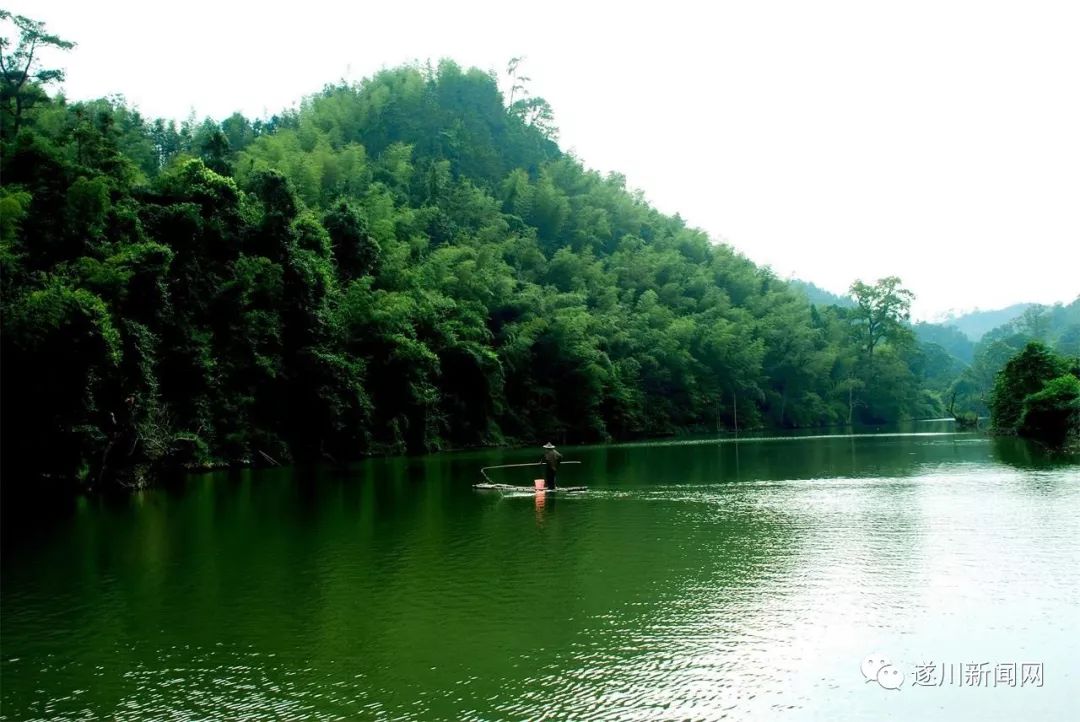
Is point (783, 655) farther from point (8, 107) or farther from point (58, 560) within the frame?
point (8, 107)

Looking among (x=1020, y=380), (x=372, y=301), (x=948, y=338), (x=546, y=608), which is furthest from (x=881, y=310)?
(x=948, y=338)

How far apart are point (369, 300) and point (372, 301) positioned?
0.22 metres

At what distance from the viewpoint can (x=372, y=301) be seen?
4225 centimetres

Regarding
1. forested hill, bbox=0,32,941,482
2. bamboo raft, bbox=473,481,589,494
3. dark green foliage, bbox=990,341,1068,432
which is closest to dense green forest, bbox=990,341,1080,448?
dark green foliage, bbox=990,341,1068,432

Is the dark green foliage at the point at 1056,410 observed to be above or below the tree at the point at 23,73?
below

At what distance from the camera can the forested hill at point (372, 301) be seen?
27.8m

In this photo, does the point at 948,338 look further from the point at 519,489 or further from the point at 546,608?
the point at 546,608

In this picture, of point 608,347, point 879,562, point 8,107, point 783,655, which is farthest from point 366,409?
point 783,655

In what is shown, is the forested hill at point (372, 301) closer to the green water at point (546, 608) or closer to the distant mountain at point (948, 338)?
the green water at point (546, 608)

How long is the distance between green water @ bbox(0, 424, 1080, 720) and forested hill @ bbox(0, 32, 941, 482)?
8.16m

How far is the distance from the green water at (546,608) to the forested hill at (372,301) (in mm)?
8157

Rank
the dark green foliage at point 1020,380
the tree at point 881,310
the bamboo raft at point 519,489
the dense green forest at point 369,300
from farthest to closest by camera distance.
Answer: the tree at point 881,310, the dark green foliage at point 1020,380, the dense green forest at point 369,300, the bamboo raft at point 519,489

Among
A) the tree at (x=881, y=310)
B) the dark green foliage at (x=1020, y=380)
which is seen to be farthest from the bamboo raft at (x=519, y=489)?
the tree at (x=881, y=310)

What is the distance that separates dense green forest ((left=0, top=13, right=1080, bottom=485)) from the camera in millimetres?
27734
